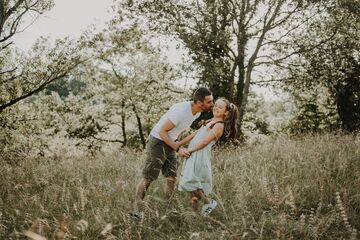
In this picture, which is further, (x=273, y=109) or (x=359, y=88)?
(x=273, y=109)

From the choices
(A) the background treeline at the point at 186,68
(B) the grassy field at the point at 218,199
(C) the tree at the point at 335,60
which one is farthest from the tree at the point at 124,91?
(B) the grassy field at the point at 218,199

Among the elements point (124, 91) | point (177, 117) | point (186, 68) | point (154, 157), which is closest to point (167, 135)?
point (177, 117)

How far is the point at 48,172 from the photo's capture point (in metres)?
7.30

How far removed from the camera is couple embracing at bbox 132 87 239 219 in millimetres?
4660

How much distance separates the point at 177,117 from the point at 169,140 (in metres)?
0.30

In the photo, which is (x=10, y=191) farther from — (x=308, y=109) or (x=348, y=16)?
(x=308, y=109)

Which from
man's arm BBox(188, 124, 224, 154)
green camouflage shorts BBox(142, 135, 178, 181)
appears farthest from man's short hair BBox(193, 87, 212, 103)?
green camouflage shorts BBox(142, 135, 178, 181)

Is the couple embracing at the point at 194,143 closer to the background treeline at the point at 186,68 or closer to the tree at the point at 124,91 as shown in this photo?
the background treeline at the point at 186,68

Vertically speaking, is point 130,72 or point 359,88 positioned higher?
point 130,72

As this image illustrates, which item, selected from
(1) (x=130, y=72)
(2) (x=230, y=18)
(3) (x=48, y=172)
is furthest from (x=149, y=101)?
(3) (x=48, y=172)

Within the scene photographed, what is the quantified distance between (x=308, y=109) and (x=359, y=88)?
15.0 ft

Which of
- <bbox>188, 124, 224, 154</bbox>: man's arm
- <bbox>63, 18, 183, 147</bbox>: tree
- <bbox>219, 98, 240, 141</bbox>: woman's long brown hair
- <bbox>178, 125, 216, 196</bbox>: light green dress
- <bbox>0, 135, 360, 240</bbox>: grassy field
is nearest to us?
<bbox>0, 135, 360, 240</bbox>: grassy field

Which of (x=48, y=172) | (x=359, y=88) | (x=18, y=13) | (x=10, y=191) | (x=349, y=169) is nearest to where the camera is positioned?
(x=349, y=169)

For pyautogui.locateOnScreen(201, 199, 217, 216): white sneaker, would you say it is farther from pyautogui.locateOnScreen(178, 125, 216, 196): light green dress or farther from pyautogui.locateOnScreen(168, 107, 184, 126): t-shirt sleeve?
pyautogui.locateOnScreen(168, 107, 184, 126): t-shirt sleeve
